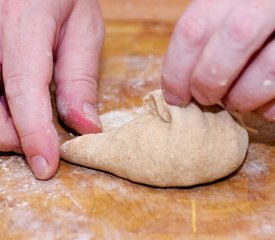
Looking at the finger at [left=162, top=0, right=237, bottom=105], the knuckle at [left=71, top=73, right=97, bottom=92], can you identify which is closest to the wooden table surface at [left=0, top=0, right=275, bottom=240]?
the knuckle at [left=71, top=73, right=97, bottom=92]

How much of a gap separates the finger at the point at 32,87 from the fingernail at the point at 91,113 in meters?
0.13

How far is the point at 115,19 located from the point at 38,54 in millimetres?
829

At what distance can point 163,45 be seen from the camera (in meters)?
2.07

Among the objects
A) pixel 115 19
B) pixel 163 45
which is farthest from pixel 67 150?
pixel 115 19

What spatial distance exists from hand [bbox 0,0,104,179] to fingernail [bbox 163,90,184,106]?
268mm

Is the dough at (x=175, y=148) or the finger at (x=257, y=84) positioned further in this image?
the dough at (x=175, y=148)

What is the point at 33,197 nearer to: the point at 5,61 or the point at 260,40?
the point at 5,61

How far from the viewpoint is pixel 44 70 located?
1.45m

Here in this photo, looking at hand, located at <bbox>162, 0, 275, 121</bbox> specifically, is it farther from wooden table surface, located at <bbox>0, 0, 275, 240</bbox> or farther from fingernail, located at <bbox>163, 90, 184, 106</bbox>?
wooden table surface, located at <bbox>0, 0, 275, 240</bbox>

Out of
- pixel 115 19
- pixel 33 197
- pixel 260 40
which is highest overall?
pixel 260 40

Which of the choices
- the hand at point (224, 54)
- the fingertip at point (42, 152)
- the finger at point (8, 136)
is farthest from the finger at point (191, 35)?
the finger at point (8, 136)

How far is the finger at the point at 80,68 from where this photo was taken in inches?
59.8

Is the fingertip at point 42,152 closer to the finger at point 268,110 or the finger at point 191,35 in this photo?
the finger at point 191,35

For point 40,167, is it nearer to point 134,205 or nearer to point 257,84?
point 134,205
